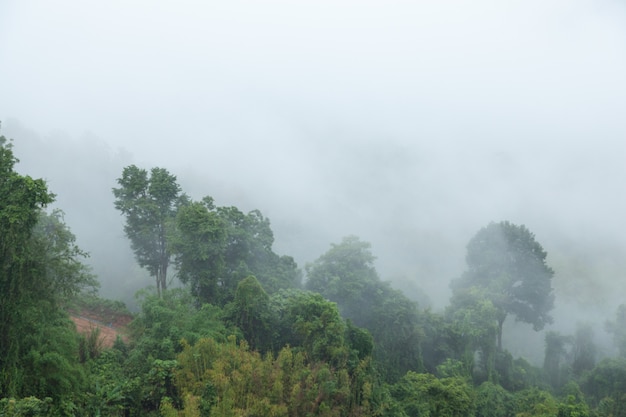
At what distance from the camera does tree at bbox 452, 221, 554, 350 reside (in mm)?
34031

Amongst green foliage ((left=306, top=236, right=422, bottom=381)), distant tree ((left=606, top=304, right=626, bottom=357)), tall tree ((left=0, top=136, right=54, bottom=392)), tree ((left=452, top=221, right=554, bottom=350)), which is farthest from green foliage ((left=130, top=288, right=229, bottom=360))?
distant tree ((left=606, top=304, right=626, bottom=357))

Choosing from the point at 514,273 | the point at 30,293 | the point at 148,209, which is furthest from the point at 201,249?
the point at 514,273

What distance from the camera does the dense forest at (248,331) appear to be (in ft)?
39.8

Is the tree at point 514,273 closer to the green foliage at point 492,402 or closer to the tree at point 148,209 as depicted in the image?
the green foliage at point 492,402

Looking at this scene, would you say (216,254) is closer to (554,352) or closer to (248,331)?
(248,331)

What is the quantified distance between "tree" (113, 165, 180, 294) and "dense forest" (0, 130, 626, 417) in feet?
0.26

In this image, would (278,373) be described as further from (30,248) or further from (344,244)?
(344,244)

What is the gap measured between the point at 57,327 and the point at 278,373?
6472 millimetres

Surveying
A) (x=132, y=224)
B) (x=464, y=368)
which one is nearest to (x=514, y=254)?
(x=464, y=368)

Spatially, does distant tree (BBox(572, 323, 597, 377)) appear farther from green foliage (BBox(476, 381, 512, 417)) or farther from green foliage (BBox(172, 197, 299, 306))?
green foliage (BBox(172, 197, 299, 306))

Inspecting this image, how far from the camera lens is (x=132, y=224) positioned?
86.1 ft

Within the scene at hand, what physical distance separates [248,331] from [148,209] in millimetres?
9857

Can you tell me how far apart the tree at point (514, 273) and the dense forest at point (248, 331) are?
0.10 metres

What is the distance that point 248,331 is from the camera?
20.2 metres
